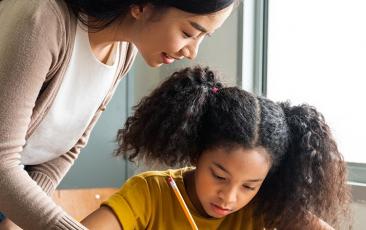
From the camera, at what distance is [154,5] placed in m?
0.80

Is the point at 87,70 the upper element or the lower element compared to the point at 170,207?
upper

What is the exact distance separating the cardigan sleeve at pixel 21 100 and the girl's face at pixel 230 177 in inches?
14.1

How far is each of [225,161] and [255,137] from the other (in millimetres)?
70

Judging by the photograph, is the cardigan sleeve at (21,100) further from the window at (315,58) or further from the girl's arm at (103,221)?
the window at (315,58)

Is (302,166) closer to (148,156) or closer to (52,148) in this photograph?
(148,156)

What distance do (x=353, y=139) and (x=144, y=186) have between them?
89 centimetres

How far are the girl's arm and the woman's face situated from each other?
12.8 inches

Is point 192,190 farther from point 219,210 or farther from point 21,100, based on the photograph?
point 21,100

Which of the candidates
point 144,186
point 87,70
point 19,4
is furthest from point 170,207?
point 19,4

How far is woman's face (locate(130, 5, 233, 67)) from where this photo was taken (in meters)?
0.81

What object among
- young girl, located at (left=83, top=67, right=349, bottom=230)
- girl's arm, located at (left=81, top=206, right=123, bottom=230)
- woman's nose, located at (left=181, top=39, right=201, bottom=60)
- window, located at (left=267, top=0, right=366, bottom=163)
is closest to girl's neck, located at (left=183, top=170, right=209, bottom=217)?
young girl, located at (left=83, top=67, right=349, bottom=230)

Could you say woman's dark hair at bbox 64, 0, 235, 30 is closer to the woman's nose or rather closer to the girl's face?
the woman's nose

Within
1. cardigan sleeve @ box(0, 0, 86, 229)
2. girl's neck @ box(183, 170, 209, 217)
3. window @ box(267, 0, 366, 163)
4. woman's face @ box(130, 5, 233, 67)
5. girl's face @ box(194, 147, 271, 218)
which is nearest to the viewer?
cardigan sleeve @ box(0, 0, 86, 229)

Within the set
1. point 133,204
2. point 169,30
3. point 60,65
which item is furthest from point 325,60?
point 60,65
